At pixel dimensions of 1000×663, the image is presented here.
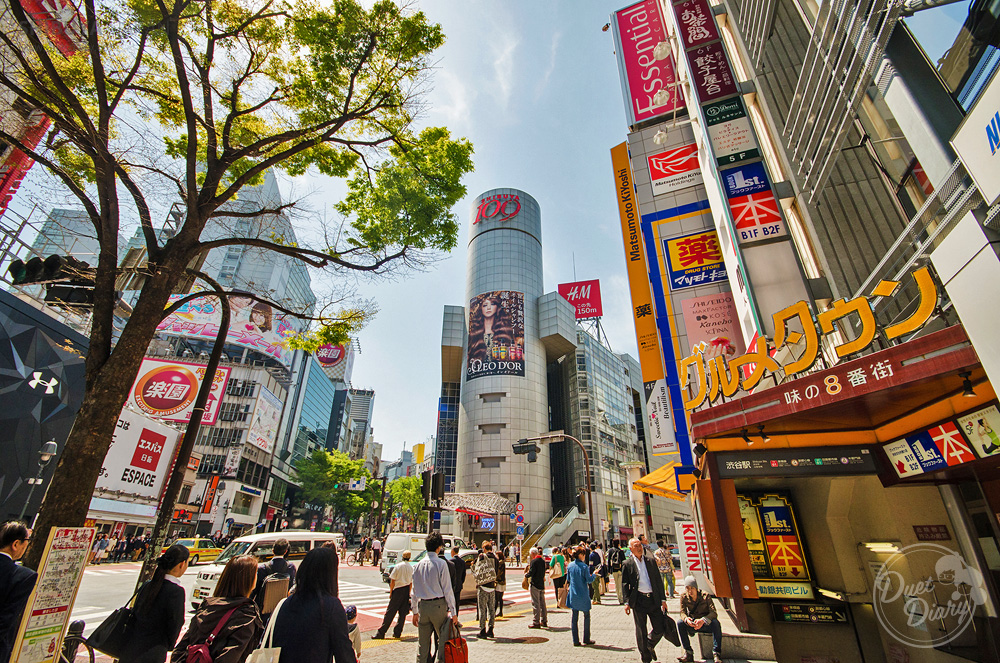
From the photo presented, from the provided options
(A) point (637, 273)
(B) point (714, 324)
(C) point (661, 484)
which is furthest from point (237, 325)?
(B) point (714, 324)

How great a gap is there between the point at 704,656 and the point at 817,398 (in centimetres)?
423

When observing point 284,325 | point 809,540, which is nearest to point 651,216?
point 809,540

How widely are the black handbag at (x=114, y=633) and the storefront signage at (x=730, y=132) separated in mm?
14936

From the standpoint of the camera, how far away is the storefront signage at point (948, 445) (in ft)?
17.0

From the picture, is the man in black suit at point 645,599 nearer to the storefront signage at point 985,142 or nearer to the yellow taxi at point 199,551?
the storefront signage at point 985,142

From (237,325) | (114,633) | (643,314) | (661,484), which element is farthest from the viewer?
(237,325)

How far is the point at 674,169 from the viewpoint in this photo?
18000mm

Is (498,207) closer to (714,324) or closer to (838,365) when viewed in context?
(714,324)

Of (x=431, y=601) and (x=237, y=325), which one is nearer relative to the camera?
(x=431, y=601)

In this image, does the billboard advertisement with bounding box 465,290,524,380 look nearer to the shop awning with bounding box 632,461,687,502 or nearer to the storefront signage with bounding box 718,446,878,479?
the shop awning with bounding box 632,461,687,502

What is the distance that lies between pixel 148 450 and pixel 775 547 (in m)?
37.5

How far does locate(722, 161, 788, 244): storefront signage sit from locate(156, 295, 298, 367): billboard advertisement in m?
50.0

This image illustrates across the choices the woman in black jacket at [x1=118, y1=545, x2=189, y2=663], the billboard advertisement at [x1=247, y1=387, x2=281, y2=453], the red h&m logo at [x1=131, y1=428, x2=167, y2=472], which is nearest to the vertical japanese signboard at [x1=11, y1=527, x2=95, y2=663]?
the woman in black jacket at [x1=118, y1=545, x2=189, y2=663]

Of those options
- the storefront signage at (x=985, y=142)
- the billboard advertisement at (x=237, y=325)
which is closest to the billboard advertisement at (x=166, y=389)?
the billboard advertisement at (x=237, y=325)
